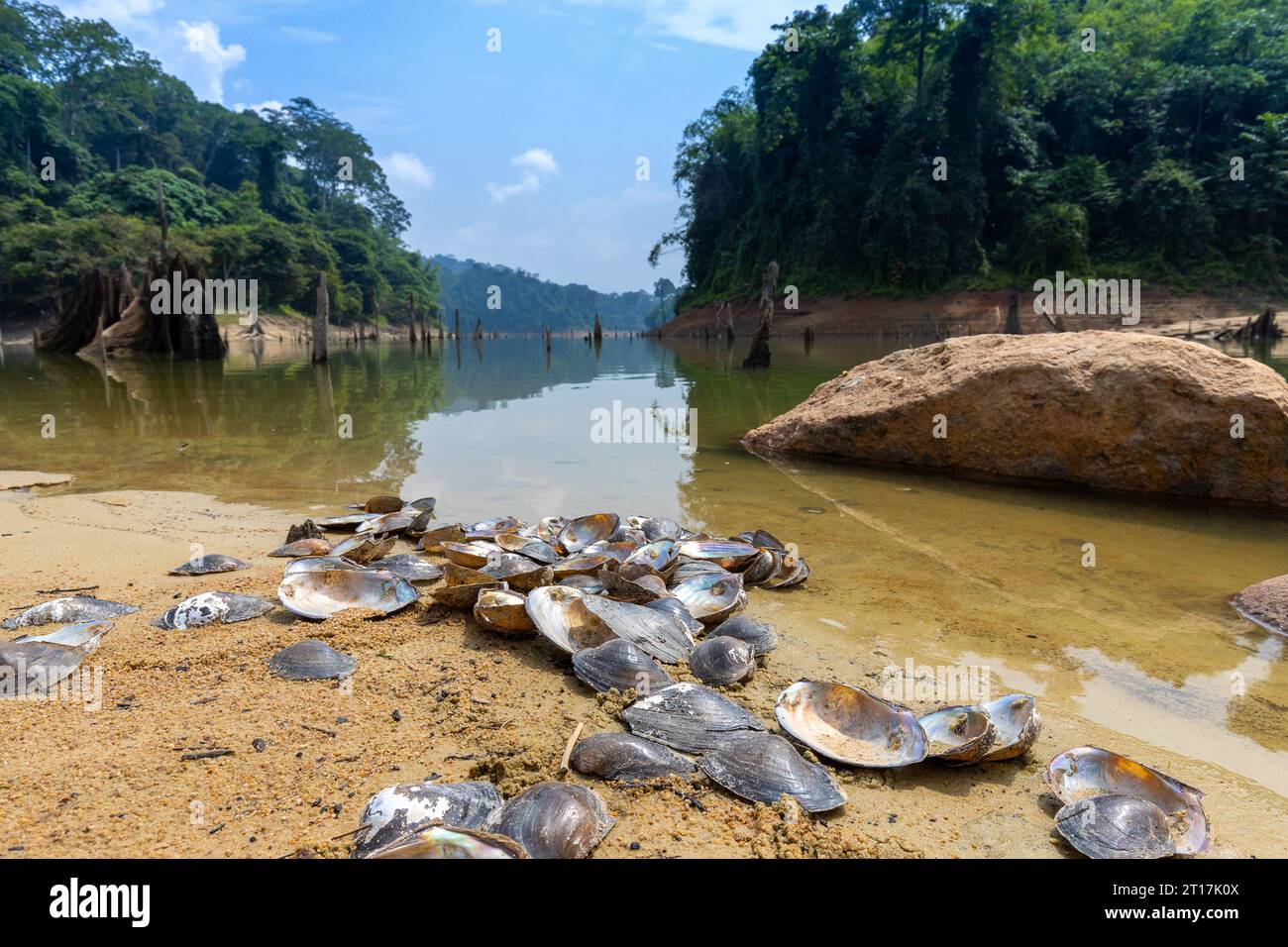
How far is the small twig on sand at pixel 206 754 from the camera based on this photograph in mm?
2152

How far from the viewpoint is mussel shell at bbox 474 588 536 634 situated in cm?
324

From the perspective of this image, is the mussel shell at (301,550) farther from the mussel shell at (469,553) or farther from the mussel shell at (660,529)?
the mussel shell at (660,529)

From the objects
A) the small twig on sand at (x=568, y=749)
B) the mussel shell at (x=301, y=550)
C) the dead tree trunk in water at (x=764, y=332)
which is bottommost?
the small twig on sand at (x=568, y=749)

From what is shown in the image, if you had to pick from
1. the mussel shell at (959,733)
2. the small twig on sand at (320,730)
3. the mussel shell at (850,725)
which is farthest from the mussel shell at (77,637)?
the mussel shell at (959,733)

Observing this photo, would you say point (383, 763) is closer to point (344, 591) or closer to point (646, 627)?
point (646, 627)

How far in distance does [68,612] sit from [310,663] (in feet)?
4.88

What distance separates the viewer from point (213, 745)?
2230mm

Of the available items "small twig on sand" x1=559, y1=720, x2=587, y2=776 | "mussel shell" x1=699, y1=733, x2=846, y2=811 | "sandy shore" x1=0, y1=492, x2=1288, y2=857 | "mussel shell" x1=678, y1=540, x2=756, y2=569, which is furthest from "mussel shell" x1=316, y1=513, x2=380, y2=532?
"mussel shell" x1=699, y1=733, x2=846, y2=811

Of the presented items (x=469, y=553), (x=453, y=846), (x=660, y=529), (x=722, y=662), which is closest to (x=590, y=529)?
(x=660, y=529)

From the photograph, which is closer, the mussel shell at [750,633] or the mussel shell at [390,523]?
the mussel shell at [750,633]

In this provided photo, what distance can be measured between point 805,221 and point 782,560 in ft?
159

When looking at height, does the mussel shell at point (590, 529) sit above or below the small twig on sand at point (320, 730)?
above

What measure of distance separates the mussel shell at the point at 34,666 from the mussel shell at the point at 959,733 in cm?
327
